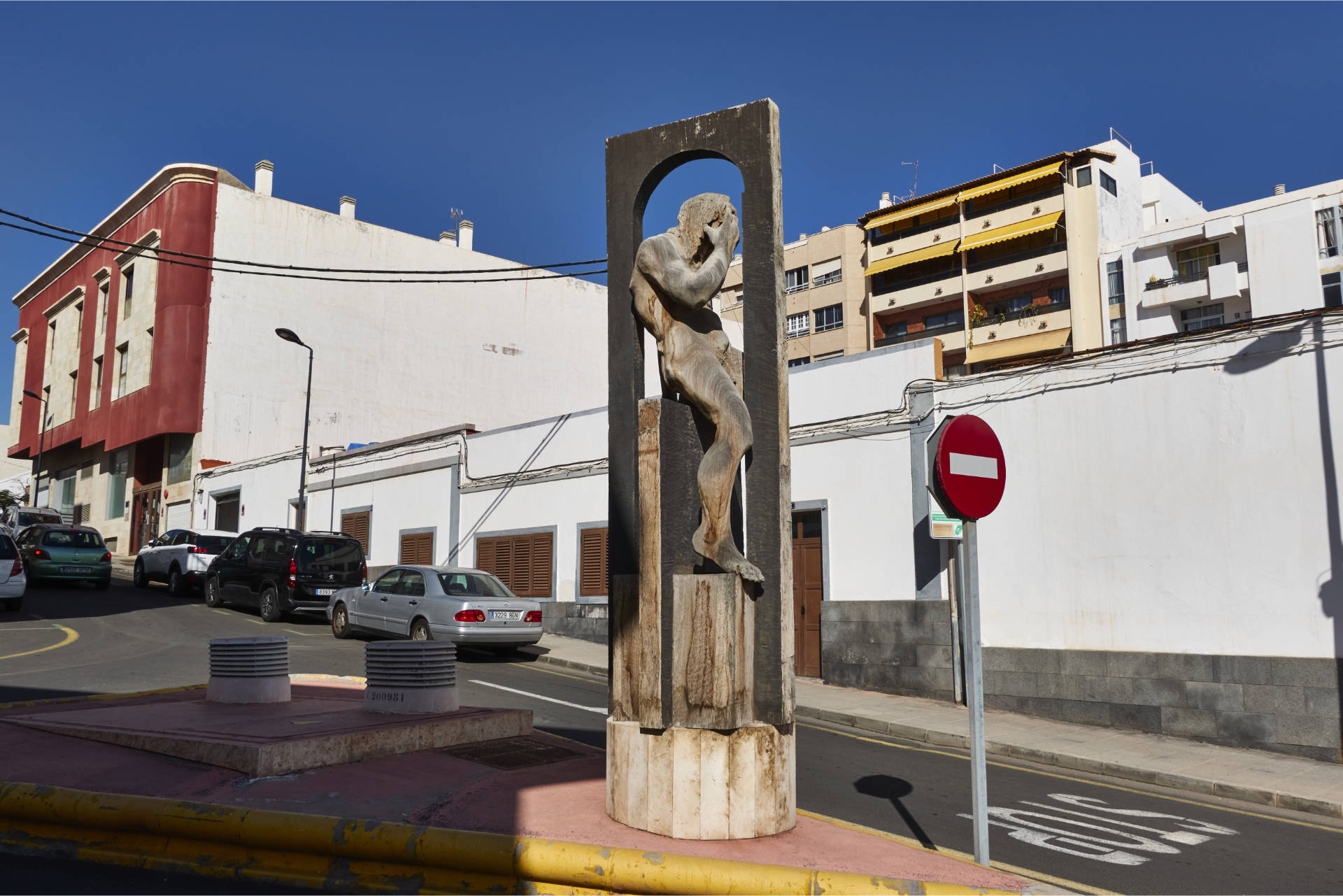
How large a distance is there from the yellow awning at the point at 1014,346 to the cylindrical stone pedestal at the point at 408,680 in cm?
3807

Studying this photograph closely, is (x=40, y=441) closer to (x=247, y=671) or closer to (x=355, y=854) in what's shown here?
(x=247, y=671)

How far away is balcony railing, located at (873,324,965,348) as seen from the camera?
1858 inches

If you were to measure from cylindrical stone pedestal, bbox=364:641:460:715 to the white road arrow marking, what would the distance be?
16.0ft

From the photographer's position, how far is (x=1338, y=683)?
34.3 ft

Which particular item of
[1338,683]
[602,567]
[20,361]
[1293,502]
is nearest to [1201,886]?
[1338,683]

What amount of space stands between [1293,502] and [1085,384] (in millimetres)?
2856

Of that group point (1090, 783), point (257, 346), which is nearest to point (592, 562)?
point (1090, 783)

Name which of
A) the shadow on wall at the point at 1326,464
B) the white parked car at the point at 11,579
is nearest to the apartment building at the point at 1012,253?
the shadow on wall at the point at 1326,464

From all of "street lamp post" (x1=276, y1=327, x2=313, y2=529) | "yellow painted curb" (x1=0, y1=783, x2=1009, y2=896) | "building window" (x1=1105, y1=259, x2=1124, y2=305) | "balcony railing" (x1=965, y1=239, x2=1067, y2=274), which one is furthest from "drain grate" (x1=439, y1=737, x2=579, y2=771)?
"balcony railing" (x1=965, y1=239, x2=1067, y2=274)

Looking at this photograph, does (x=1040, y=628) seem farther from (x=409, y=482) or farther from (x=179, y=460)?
(x=179, y=460)

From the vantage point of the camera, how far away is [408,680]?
26.3 ft

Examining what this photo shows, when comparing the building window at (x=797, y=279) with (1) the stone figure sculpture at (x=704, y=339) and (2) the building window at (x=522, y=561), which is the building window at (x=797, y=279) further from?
(1) the stone figure sculpture at (x=704, y=339)

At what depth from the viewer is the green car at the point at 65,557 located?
22.8m

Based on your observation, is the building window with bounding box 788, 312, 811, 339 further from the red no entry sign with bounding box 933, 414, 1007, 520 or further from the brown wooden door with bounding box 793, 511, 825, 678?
the red no entry sign with bounding box 933, 414, 1007, 520
